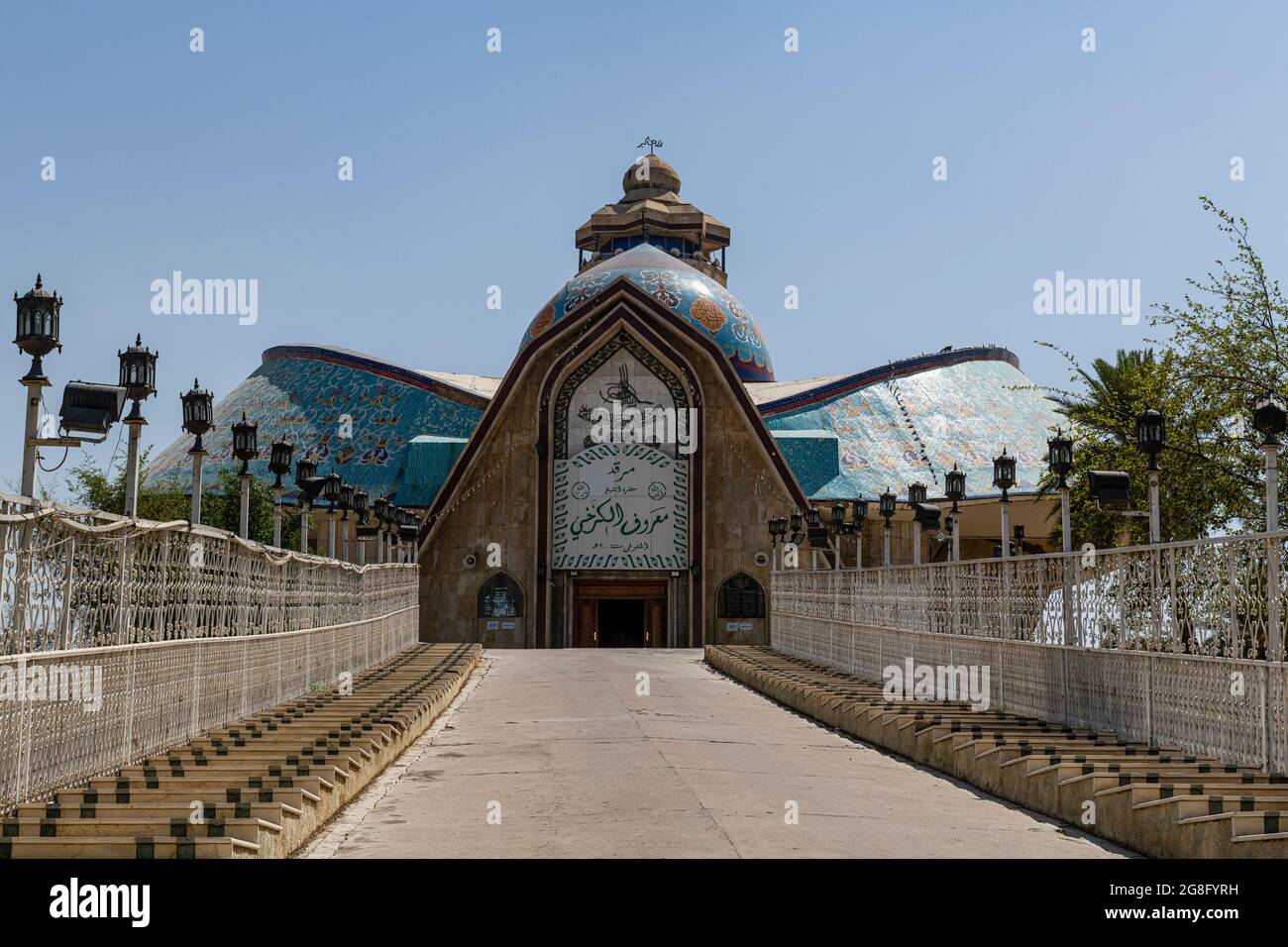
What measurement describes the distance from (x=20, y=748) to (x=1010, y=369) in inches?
2408

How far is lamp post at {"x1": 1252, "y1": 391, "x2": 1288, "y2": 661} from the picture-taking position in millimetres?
11062

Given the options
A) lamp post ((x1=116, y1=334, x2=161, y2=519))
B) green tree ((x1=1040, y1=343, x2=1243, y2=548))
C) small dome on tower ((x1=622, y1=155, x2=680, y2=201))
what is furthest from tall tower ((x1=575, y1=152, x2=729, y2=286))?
lamp post ((x1=116, y1=334, x2=161, y2=519))

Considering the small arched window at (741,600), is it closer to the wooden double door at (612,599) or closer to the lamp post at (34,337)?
the wooden double door at (612,599)

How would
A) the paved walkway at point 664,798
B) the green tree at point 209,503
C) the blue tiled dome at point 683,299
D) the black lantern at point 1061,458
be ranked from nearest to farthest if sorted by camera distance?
1. the paved walkway at point 664,798
2. the black lantern at point 1061,458
3. the green tree at point 209,503
4. the blue tiled dome at point 683,299

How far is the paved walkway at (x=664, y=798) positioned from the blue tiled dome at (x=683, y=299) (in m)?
41.8

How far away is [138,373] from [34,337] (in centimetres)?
213

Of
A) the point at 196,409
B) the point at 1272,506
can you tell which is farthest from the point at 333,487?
the point at 1272,506

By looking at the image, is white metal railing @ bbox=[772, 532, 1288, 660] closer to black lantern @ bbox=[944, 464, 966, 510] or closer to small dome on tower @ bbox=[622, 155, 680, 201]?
black lantern @ bbox=[944, 464, 966, 510]

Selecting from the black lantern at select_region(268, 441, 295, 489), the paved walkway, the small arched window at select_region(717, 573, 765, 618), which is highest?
the black lantern at select_region(268, 441, 295, 489)

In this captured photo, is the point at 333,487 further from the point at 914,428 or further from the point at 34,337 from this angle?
the point at 914,428

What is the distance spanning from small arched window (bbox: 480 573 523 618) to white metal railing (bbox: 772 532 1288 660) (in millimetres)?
29147

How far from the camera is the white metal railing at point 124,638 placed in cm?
971

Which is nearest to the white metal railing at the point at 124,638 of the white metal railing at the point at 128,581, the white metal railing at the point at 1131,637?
the white metal railing at the point at 128,581

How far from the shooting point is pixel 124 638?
1188cm
